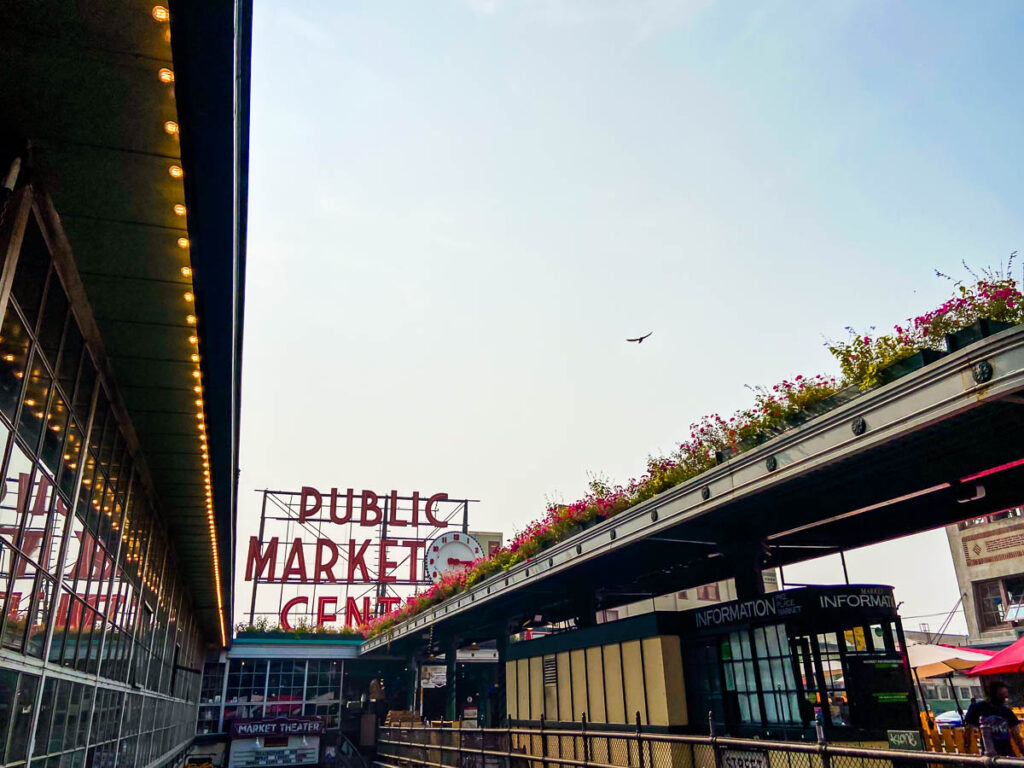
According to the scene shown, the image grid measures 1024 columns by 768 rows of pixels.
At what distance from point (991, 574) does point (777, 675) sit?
35.6m

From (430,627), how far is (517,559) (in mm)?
11268

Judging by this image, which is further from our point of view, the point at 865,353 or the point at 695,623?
the point at 695,623

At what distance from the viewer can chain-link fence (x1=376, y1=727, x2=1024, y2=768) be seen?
7152 mm

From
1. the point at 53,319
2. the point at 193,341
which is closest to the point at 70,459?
the point at 193,341

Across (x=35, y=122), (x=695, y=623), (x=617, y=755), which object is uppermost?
(x=35, y=122)

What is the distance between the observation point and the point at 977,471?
1097 centimetres

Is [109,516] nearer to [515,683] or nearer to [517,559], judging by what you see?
[517,559]

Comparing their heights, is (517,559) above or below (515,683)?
above

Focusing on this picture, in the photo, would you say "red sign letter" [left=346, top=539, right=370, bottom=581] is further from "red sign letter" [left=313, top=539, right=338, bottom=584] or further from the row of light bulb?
the row of light bulb

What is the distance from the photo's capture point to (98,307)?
9.37 m

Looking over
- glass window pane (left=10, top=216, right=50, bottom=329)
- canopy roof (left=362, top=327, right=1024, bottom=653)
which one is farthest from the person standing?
glass window pane (left=10, top=216, right=50, bottom=329)

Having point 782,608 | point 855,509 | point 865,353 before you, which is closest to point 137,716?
point 782,608

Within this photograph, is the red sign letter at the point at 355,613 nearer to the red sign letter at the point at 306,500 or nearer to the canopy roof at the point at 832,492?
the red sign letter at the point at 306,500

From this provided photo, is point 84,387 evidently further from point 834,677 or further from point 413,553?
point 413,553
